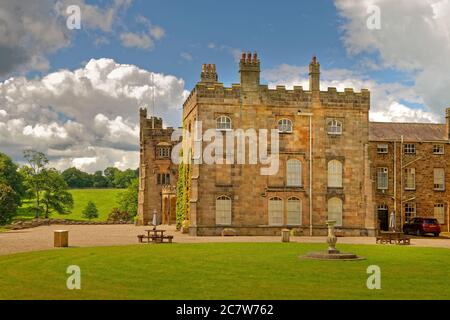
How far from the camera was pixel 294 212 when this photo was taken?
43.4 metres

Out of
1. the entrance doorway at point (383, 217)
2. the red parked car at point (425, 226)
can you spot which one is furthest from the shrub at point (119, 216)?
the red parked car at point (425, 226)

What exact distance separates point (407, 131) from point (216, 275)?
38.6 metres

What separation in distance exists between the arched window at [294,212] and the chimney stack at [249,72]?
8.83 m

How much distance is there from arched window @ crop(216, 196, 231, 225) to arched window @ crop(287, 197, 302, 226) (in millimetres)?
4577

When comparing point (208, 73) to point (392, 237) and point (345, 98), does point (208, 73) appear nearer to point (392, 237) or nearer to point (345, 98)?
point (345, 98)

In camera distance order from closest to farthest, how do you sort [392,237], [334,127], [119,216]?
[392,237] → [334,127] → [119,216]

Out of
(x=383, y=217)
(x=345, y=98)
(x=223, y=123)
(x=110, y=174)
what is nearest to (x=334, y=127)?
(x=345, y=98)

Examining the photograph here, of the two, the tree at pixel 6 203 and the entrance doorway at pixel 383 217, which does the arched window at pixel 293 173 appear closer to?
the entrance doorway at pixel 383 217

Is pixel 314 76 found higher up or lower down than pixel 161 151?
higher up

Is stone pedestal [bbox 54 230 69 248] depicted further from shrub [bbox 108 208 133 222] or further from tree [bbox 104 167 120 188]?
tree [bbox 104 167 120 188]

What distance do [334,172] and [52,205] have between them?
53.7m

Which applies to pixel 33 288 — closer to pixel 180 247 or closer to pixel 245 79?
pixel 180 247
